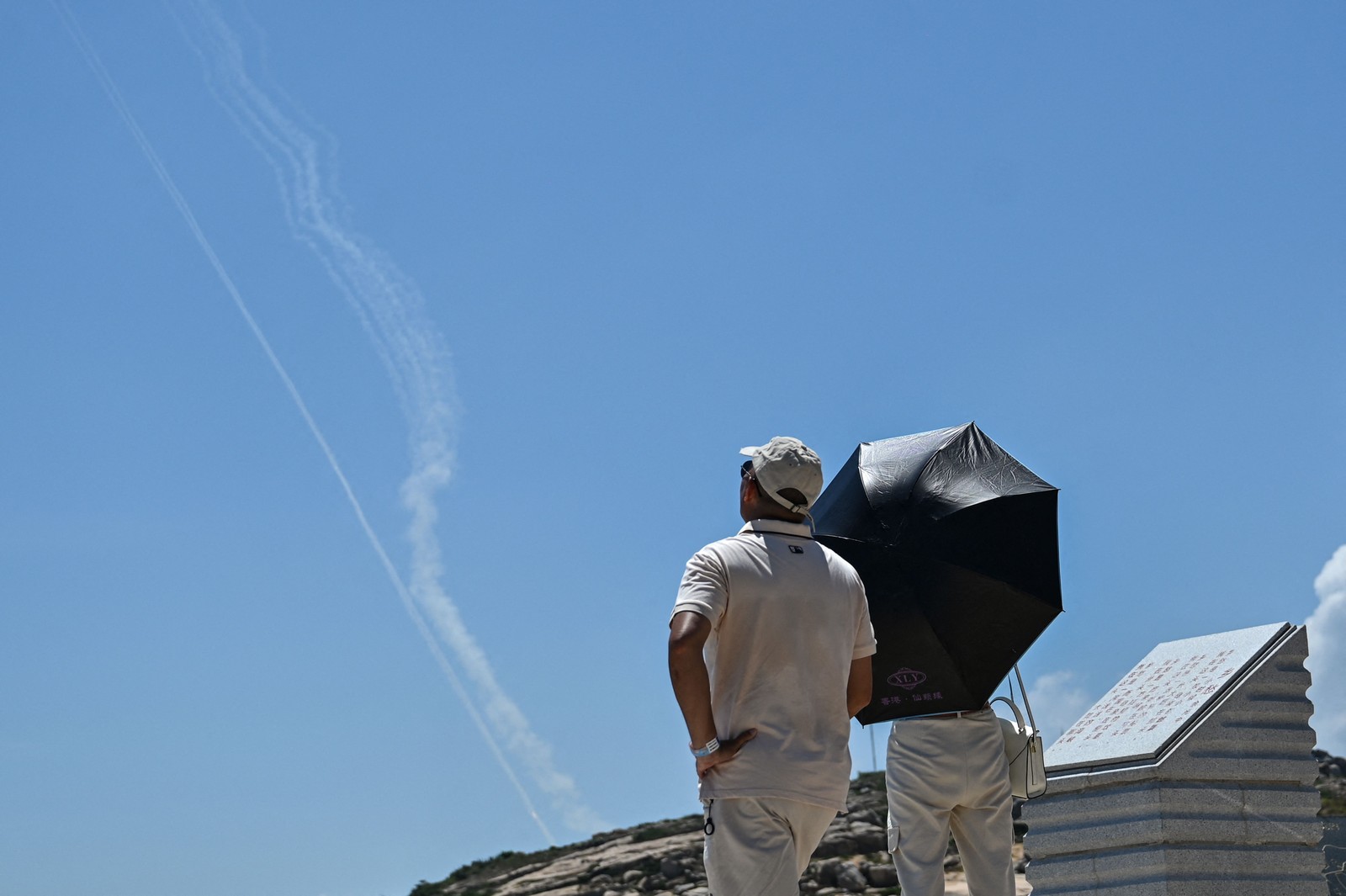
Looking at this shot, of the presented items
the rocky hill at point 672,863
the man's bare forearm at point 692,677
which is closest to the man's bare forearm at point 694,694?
the man's bare forearm at point 692,677

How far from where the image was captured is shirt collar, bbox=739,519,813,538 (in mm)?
4336

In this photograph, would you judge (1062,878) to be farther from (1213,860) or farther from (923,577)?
(923,577)

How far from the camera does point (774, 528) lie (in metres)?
4.34

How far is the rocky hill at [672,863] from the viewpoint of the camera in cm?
2012

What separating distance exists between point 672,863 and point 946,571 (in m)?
18.7

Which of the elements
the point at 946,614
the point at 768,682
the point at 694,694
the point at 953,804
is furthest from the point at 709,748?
the point at 946,614

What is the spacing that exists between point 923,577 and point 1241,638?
168 inches

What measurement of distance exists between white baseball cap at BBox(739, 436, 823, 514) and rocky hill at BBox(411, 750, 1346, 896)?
12.4 m

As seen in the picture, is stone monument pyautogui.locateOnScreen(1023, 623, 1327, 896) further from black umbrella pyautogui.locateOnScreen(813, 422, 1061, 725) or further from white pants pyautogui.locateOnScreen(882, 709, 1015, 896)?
white pants pyautogui.locateOnScreen(882, 709, 1015, 896)

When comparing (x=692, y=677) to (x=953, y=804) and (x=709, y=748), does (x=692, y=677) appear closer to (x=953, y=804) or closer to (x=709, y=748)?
(x=709, y=748)

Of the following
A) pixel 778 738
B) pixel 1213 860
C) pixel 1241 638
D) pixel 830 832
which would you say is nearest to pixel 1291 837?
pixel 1213 860

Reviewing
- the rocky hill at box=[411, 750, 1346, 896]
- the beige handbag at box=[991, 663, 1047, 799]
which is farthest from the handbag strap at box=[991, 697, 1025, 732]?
the rocky hill at box=[411, 750, 1346, 896]

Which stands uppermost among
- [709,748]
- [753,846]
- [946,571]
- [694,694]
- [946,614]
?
[946,571]

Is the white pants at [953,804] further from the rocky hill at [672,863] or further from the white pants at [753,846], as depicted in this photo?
the rocky hill at [672,863]
